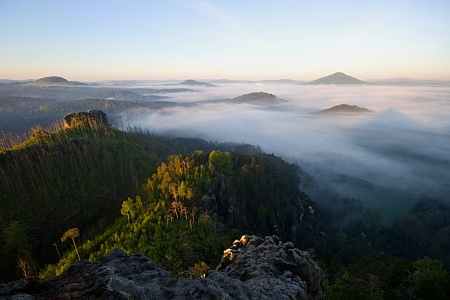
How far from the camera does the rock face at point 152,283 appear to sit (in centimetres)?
1659

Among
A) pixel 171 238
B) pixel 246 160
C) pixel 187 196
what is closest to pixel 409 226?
pixel 246 160

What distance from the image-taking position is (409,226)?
645 ft

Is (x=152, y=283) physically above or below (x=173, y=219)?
above

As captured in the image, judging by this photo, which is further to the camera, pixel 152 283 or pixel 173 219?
pixel 173 219

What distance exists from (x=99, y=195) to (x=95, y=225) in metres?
18.6

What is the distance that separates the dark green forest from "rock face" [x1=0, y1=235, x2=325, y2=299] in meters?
13.9

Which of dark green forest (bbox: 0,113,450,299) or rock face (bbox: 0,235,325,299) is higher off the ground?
rock face (bbox: 0,235,325,299)

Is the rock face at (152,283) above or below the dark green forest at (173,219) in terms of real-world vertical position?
above

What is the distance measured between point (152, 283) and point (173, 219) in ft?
210

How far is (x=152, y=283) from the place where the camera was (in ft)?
66.0

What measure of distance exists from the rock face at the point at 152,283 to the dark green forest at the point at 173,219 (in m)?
13.9

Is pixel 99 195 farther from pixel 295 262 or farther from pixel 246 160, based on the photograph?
pixel 295 262

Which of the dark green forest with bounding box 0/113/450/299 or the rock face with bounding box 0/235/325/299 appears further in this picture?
the dark green forest with bounding box 0/113/450/299

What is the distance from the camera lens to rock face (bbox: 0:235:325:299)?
1659cm
